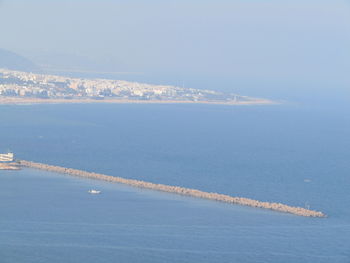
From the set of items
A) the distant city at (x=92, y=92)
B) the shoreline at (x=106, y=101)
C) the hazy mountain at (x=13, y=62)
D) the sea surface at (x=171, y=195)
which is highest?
the hazy mountain at (x=13, y=62)

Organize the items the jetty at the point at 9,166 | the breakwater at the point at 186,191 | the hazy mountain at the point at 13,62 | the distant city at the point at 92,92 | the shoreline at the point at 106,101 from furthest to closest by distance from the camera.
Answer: the hazy mountain at the point at 13,62, the distant city at the point at 92,92, the shoreline at the point at 106,101, the jetty at the point at 9,166, the breakwater at the point at 186,191

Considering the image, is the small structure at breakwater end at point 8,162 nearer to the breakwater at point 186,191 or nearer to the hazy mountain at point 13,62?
the breakwater at point 186,191

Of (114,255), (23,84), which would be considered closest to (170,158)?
(114,255)

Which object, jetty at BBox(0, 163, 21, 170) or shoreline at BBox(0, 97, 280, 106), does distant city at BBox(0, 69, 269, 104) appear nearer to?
shoreline at BBox(0, 97, 280, 106)

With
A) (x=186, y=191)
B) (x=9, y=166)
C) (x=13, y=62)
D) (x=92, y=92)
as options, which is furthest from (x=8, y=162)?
(x=13, y=62)

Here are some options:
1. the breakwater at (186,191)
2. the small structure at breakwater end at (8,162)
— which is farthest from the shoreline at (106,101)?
the breakwater at (186,191)

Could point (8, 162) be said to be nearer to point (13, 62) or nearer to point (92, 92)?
point (92, 92)

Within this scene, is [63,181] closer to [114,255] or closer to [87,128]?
[114,255]
